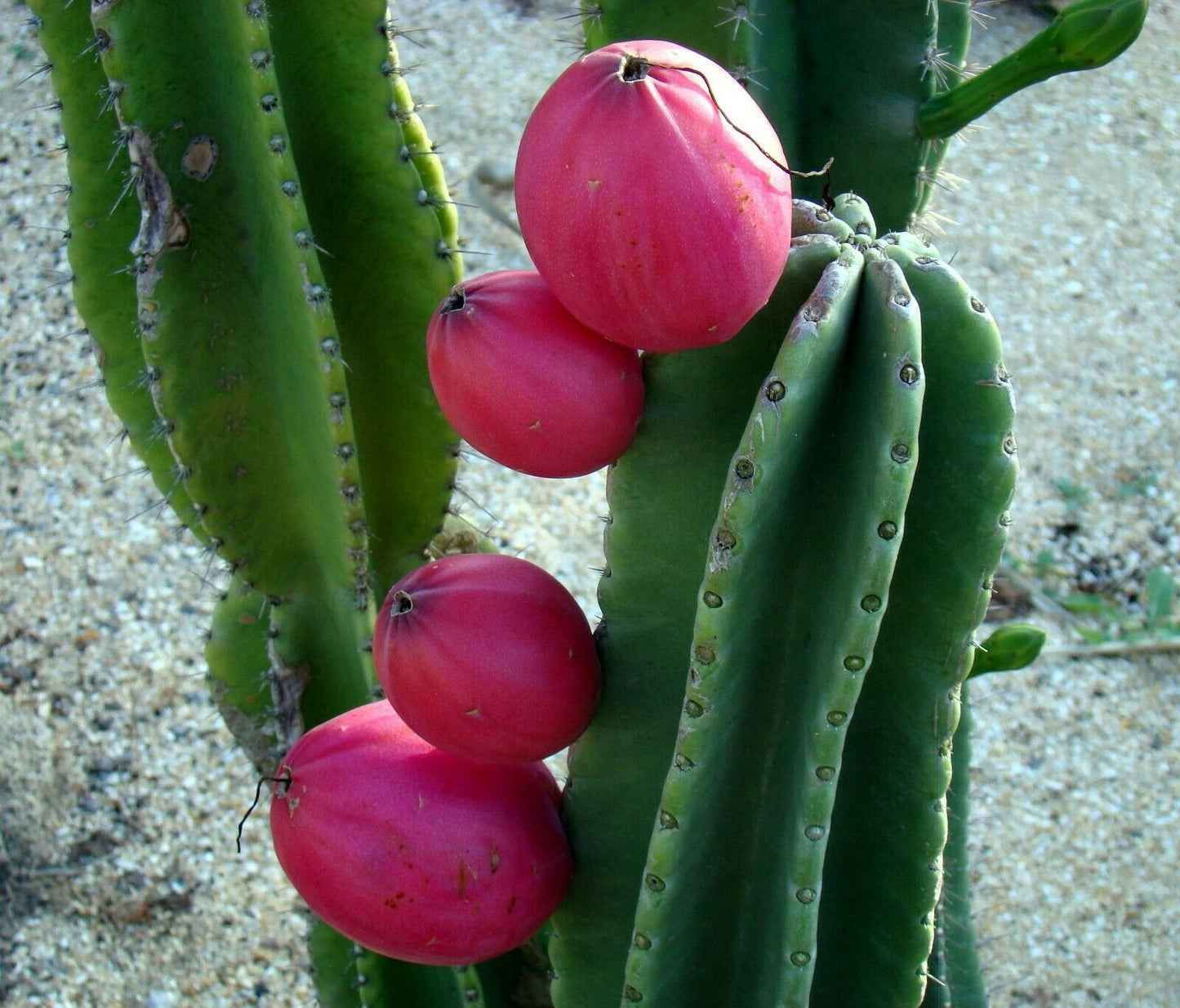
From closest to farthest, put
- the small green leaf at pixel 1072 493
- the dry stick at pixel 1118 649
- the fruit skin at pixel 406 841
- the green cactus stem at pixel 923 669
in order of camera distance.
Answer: the green cactus stem at pixel 923 669, the fruit skin at pixel 406 841, the dry stick at pixel 1118 649, the small green leaf at pixel 1072 493

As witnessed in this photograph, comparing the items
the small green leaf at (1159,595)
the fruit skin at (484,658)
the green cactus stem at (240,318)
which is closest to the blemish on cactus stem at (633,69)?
the fruit skin at (484,658)

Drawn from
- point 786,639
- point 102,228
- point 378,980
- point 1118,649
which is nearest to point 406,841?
point 786,639

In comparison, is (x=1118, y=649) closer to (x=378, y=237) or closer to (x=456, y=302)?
(x=378, y=237)

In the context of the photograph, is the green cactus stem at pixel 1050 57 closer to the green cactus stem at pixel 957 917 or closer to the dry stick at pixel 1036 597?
the green cactus stem at pixel 957 917

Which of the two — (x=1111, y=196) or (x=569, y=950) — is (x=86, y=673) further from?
(x=1111, y=196)

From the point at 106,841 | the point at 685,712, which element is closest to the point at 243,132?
the point at 685,712

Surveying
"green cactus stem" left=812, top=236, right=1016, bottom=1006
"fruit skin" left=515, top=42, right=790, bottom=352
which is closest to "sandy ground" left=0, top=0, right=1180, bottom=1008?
"green cactus stem" left=812, top=236, right=1016, bottom=1006
